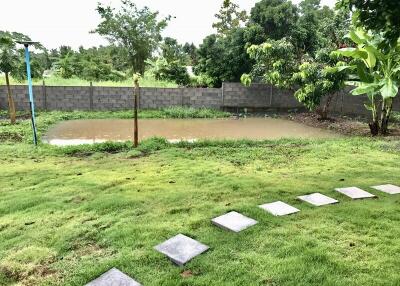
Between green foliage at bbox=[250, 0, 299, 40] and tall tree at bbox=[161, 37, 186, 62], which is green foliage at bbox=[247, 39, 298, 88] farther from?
tall tree at bbox=[161, 37, 186, 62]

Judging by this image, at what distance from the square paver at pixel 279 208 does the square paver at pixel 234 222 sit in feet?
1.07

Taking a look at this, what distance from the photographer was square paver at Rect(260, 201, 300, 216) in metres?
3.72

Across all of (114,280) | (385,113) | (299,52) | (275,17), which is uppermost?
(275,17)

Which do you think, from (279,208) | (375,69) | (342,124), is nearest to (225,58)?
(342,124)

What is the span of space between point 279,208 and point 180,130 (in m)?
6.87

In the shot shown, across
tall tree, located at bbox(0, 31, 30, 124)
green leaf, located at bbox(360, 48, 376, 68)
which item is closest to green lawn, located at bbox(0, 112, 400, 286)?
green leaf, located at bbox(360, 48, 376, 68)

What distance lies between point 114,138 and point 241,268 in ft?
23.2

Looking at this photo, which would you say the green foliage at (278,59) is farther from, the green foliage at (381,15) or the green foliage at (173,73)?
the green foliage at (381,15)

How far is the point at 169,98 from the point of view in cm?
1393

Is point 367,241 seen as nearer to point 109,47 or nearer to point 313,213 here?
point 313,213

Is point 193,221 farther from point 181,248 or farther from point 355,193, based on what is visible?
point 355,193

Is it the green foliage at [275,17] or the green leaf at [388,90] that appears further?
the green foliage at [275,17]

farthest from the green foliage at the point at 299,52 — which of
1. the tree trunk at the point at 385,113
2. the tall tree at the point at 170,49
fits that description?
the tall tree at the point at 170,49

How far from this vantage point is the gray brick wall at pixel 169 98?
43.3 feet
